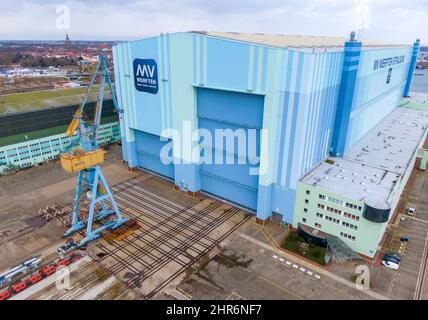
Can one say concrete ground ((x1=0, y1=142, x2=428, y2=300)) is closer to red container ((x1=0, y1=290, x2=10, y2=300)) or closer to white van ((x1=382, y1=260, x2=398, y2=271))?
white van ((x1=382, y1=260, x2=398, y2=271))

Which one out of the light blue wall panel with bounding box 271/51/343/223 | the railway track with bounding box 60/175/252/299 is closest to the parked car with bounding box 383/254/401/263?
the light blue wall panel with bounding box 271/51/343/223

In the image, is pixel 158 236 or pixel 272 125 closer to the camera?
pixel 272 125

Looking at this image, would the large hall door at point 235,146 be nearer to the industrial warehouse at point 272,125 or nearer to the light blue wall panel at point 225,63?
the industrial warehouse at point 272,125

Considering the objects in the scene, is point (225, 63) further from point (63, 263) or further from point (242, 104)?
point (63, 263)

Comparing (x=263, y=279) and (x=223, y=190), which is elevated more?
(x=223, y=190)

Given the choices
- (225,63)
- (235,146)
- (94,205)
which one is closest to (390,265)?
(235,146)

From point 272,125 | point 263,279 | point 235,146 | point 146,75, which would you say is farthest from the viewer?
point 146,75
